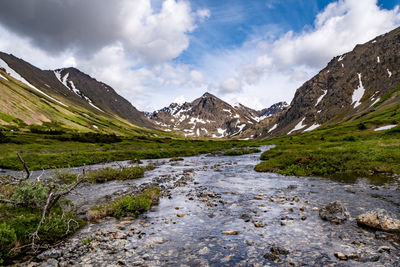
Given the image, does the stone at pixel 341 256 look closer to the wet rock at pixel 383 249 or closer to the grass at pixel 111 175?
the wet rock at pixel 383 249

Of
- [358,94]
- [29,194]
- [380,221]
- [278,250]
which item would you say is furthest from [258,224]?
[358,94]

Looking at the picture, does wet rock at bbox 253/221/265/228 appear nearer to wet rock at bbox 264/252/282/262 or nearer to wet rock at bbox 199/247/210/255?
wet rock at bbox 264/252/282/262

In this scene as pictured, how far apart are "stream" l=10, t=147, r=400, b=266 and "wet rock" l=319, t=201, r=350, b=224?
1.06ft

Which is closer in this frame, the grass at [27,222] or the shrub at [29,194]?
the grass at [27,222]

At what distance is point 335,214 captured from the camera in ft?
42.2

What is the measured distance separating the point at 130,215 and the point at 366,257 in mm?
12149

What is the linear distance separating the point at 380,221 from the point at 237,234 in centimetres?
676

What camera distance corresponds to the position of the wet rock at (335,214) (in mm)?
12500

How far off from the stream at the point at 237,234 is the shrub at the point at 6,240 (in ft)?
2.86

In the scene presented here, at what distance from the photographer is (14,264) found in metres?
8.70

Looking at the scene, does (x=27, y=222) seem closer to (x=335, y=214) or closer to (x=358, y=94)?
(x=335, y=214)

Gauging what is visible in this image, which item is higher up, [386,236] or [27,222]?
[386,236]

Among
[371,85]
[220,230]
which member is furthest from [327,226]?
[371,85]

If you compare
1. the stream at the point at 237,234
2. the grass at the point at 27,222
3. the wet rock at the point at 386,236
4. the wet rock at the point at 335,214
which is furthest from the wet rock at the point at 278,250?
the grass at the point at 27,222
